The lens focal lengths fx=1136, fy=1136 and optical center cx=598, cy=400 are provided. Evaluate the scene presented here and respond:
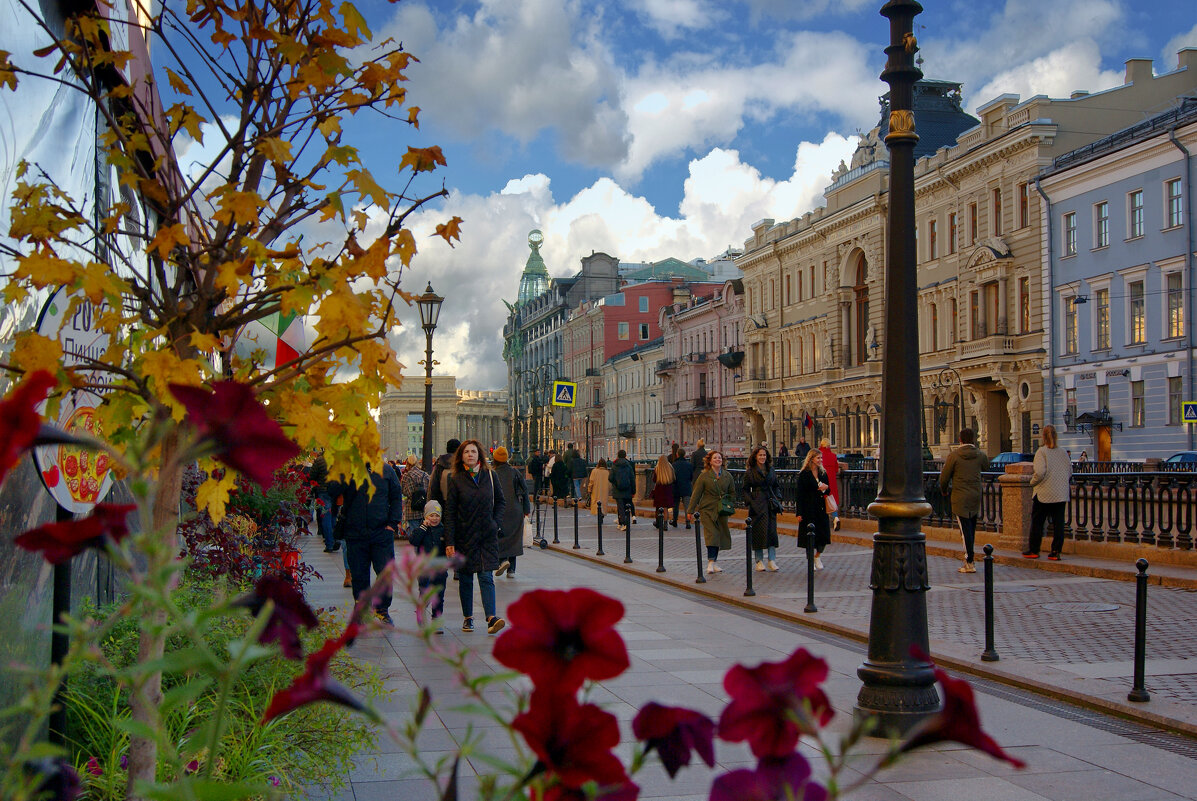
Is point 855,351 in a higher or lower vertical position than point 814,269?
lower

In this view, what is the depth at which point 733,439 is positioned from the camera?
7612 cm

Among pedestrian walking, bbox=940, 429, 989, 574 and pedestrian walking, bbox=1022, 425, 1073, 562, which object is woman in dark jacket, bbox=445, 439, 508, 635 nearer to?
pedestrian walking, bbox=940, 429, 989, 574

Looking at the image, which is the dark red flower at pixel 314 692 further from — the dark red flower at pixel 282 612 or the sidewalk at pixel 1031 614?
the sidewalk at pixel 1031 614

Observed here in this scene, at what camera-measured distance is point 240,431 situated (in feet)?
3.56

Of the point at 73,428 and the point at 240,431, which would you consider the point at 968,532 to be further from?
the point at 240,431

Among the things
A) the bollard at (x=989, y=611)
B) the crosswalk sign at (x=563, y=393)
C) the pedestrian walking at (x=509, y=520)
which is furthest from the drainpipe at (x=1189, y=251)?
→ the bollard at (x=989, y=611)

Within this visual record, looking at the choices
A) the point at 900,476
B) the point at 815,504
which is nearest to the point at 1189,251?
the point at 815,504

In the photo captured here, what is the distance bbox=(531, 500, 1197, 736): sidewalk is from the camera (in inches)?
349

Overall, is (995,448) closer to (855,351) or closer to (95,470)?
(855,351)

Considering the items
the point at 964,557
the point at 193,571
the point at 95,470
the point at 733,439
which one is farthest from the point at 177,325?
the point at 733,439

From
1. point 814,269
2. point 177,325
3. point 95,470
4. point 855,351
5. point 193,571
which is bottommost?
point 193,571

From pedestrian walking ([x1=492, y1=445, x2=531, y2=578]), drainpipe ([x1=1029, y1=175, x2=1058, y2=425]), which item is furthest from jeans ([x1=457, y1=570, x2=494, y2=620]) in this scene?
drainpipe ([x1=1029, y1=175, x2=1058, y2=425])

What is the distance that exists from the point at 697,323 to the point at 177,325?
255ft

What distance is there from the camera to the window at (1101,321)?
133ft
